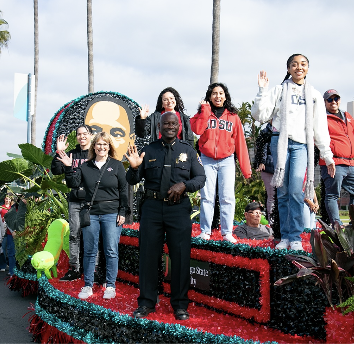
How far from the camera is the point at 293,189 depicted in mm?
4141

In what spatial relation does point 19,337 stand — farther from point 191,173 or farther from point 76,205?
point 191,173

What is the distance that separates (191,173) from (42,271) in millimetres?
3008

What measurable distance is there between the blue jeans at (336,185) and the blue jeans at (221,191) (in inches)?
64.8

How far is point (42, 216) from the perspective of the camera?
23.0 feet

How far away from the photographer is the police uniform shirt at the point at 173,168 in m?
4.02

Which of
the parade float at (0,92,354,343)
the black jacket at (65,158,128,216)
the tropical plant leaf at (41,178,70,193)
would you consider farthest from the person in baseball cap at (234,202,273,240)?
the tropical plant leaf at (41,178,70,193)

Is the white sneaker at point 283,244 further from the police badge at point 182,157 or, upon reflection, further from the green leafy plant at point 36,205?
the green leafy plant at point 36,205

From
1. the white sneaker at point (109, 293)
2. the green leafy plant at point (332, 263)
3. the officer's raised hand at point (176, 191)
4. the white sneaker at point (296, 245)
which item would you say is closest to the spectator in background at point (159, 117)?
the officer's raised hand at point (176, 191)

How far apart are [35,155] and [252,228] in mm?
3715

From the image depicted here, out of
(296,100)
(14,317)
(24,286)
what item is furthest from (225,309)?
(24,286)

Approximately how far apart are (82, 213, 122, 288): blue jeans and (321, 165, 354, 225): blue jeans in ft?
9.79

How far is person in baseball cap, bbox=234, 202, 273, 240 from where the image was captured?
5.68 metres

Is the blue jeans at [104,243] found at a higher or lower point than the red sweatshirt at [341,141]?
lower

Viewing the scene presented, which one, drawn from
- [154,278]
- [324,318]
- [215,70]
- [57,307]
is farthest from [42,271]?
[215,70]
